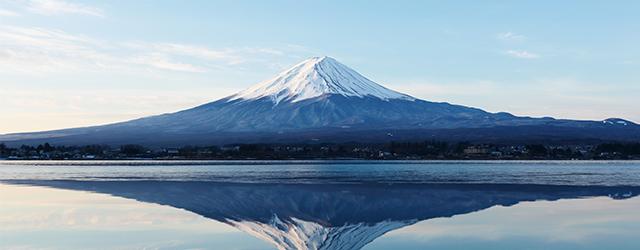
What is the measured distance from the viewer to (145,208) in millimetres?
17484

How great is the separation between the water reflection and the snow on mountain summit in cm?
12569

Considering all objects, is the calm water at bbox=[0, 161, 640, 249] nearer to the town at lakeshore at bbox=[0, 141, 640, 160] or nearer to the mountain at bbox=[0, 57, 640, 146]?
the town at lakeshore at bbox=[0, 141, 640, 160]

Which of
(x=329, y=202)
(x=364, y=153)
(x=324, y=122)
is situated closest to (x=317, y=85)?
(x=324, y=122)

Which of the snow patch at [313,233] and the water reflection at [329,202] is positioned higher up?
the water reflection at [329,202]

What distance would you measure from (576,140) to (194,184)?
273 feet

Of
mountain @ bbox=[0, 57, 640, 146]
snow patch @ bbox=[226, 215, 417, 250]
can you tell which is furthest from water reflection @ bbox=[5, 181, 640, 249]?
mountain @ bbox=[0, 57, 640, 146]

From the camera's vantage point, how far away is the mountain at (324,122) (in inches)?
4449

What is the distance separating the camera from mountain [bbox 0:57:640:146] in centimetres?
11300

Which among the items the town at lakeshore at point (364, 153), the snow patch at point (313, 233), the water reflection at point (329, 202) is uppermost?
the town at lakeshore at point (364, 153)

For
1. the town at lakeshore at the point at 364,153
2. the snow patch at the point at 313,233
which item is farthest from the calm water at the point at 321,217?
the town at lakeshore at the point at 364,153

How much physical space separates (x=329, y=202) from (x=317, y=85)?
141 metres

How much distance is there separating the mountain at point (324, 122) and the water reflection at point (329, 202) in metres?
78.8

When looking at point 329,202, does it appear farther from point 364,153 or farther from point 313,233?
point 364,153

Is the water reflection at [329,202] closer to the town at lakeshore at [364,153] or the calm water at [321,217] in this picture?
the calm water at [321,217]
